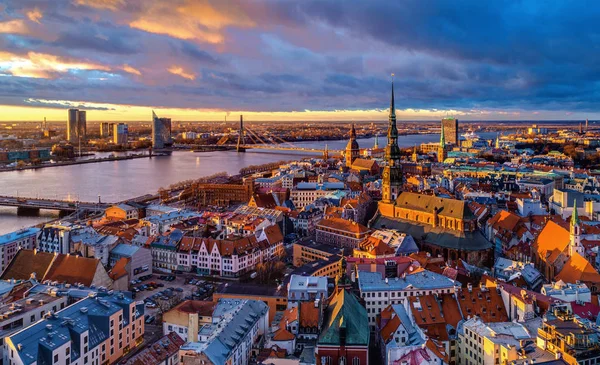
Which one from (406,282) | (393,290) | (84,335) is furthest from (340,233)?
(84,335)

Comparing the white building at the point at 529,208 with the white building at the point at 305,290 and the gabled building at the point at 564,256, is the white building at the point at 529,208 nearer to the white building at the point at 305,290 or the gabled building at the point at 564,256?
the gabled building at the point at 564,256

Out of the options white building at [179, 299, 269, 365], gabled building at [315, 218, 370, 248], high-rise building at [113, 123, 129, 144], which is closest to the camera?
white building at [179, 299, 269, 365]

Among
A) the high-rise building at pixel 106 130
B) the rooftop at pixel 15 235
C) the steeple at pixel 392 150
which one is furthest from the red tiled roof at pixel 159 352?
the high-rise building at pixel 106 130

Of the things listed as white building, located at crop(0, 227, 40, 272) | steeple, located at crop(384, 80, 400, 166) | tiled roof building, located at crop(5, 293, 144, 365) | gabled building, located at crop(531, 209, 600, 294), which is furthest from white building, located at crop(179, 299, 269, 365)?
steeple, located at crop(384, 80, 400, 166)

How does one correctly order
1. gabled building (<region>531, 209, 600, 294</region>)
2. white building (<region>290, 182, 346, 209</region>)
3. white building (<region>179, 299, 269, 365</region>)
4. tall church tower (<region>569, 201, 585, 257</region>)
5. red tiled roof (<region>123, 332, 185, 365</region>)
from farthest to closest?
1. white building (<region>290, 182, 346, 209</region>)
2. tall church tower (<region>569, 201, 585, 257</region>)
3. gabled building (<region>531, 209, 600, 294</region>)
4. red tiled roof (<region>123, 332, 185, 365</region>)
5. white building (<region>179, 299, 269, 365</region>)

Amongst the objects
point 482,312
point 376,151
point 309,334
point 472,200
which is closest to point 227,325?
point 309,334

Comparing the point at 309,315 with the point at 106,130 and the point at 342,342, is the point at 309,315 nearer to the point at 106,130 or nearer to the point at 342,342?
the point at 342,342

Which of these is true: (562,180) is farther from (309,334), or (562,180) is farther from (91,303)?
(91,303)

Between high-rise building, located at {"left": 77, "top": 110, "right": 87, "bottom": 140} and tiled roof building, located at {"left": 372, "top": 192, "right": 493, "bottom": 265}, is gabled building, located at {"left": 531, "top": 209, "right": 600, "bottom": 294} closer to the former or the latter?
tiled roof building, located at {"left": 372, "top": 192, "right": 493, "bottom": 265}
